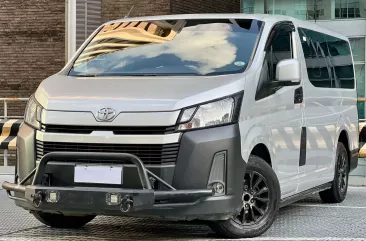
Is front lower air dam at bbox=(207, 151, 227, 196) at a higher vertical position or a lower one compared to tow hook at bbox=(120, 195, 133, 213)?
higher

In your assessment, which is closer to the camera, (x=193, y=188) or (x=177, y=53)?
(x=193, y=188)

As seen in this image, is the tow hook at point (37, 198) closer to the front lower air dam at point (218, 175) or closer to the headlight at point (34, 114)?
the headlight at point (34, 114)

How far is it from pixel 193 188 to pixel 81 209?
2.87 ft

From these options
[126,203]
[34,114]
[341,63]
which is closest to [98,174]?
[126,203]

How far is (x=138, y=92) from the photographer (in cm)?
637

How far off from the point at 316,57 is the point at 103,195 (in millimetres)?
3523

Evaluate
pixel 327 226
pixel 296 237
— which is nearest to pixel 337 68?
pixel 327 226

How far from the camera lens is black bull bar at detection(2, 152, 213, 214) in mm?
5941

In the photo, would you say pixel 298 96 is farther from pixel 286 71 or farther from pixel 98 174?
pixel 98 174

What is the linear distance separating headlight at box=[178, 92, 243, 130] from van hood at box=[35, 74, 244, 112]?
0.17 ft

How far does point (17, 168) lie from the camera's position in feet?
21.9

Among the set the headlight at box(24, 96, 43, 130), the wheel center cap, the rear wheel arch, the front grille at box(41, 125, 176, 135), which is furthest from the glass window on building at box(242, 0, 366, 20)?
the front grille at box(41, 125, 176, 135)

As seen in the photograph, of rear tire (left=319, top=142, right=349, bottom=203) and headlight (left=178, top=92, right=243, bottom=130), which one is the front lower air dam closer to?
Result: headlight (left=178, top=92, right=243, bottom=130)

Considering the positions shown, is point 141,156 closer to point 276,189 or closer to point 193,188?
point 193,188
